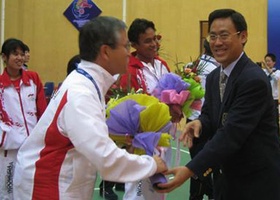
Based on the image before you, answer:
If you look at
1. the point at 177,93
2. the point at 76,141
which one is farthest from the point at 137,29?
the point at 76,141

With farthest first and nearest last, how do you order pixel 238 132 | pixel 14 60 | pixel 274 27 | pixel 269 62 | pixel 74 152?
pixel 274 27 → pixel 269 62 → pixel 14 60 → pixel 238 132 → pixel 74 152

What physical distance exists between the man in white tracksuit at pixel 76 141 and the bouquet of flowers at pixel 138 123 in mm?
274

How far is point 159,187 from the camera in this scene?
6.73 feet

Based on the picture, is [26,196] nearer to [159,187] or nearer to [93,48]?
[159,187]

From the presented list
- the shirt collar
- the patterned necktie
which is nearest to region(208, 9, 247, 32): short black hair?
the shirt collar

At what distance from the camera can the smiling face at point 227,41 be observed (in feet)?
7.25

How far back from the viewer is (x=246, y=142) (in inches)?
84.1

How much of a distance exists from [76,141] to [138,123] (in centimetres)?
58

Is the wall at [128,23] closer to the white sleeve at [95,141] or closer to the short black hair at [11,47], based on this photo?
the short black hair at [11,47]

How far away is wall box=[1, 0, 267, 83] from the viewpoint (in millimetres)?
12148

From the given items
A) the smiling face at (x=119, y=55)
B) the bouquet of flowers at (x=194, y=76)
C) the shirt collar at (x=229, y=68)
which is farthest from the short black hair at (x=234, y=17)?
the bouquet of flowers at (x=194, y=76)

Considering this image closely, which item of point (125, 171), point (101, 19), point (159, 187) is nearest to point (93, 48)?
point (101, 19)

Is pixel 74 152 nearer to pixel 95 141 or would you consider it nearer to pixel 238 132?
pixel 95 141

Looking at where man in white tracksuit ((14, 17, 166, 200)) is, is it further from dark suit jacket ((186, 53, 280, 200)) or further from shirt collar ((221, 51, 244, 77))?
shirt collar ((221, 51, 244, 77))
